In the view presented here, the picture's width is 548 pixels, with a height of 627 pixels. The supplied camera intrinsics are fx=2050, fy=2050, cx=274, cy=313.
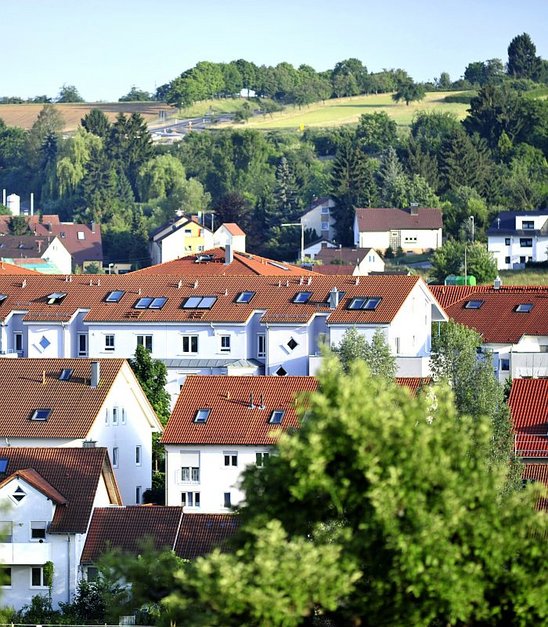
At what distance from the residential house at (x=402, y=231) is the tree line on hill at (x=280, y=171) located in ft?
5.27

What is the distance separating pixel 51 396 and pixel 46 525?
7722 millimetres

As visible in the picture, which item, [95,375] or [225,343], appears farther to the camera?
[225,343]

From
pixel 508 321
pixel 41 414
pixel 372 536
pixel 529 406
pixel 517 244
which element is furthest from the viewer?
pixel 517 244

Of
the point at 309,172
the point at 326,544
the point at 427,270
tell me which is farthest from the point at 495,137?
the point at 326,544

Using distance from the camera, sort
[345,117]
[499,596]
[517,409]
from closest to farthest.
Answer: [499,596]
[517,409]
[345,117]

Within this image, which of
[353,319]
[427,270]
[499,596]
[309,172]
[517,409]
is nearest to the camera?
[499,596]

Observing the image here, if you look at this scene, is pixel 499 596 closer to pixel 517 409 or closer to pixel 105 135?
pixel 517 409

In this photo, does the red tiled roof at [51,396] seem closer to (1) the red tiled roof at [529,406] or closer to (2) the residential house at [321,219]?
(1) the red tiled roof at [529,406]

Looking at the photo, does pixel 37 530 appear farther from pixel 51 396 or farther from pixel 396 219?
pixel 396 219

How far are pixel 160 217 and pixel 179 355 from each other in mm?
78930

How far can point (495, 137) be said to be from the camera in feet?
445

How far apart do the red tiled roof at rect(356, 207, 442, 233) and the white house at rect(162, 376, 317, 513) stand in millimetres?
64308

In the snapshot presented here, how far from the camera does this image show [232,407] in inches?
1844

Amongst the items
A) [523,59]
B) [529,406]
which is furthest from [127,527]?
[523,59]
